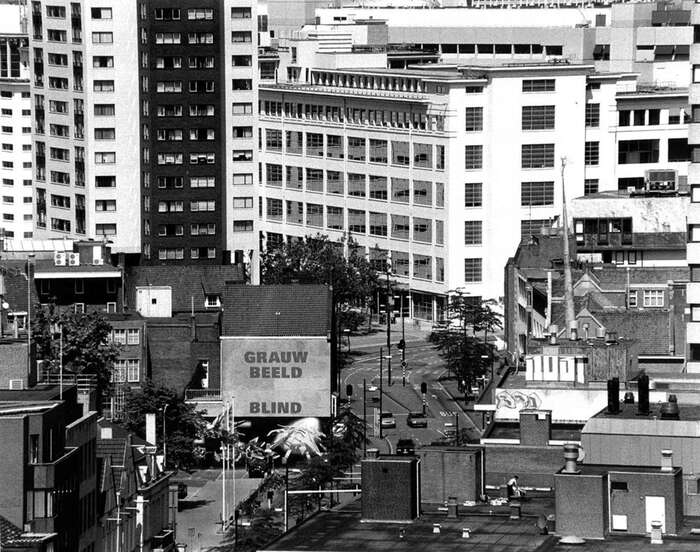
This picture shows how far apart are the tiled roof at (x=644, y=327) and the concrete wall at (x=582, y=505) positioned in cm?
9611

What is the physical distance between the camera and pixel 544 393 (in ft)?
481

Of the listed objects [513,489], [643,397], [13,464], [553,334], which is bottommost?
[513,489]

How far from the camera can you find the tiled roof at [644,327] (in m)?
195

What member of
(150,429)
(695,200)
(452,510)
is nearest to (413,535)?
(452,510)

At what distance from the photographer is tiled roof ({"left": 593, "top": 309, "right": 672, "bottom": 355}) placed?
7677 inches

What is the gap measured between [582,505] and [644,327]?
101 meters

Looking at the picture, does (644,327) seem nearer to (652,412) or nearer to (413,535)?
(652,412)

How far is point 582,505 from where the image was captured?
97.2m

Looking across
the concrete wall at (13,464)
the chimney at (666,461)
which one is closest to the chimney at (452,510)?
the chimney at (666,461)

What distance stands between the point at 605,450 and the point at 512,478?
38.9 feet

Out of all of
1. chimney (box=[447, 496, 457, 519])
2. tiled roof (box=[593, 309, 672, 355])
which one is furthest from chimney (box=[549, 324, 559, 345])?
chimney (box=[447, 496, 457, 519])

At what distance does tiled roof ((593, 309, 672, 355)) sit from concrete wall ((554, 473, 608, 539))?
315ft

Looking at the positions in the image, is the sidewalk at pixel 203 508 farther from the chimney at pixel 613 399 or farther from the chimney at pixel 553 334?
the chimney at pixel 613 399

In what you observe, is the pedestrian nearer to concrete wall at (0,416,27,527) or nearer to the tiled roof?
concrete wall at (0,416,27,527)
